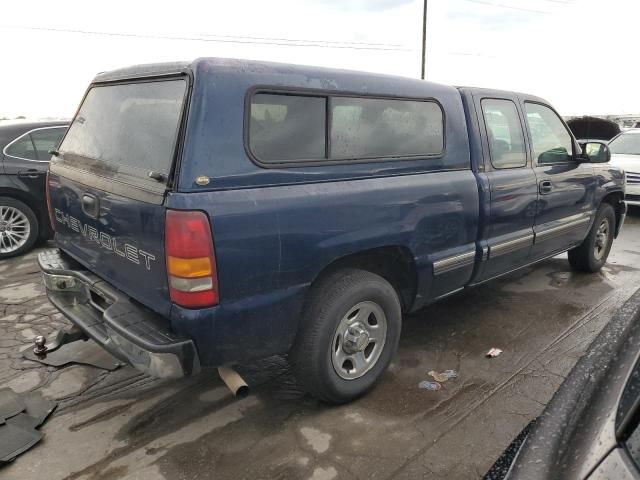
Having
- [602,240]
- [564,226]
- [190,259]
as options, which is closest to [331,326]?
[190,259]

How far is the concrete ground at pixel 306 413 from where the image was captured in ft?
8.03

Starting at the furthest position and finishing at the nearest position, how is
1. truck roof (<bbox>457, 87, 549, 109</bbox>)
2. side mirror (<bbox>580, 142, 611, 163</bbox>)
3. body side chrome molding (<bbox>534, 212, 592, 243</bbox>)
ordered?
side mirror (<bbox>580, 142, 611, 163</bbox>)
body side chrome molding (<bbox>534, 212, 592, 243</bbox>)
truck roof (<bbox>457, 87, 549, 109</bbox>)

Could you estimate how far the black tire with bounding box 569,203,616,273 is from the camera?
16.8 ft

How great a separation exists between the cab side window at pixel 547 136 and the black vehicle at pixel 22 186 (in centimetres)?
553

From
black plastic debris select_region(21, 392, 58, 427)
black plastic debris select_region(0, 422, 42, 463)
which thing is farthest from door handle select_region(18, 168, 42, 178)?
black plastic debris select_region(0, 422, 42, 463)

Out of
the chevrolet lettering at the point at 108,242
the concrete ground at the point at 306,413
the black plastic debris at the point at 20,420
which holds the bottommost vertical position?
the concrete ground at the point at 306,413

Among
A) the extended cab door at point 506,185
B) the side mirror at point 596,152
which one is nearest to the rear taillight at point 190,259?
the extended cab door at point 506,185

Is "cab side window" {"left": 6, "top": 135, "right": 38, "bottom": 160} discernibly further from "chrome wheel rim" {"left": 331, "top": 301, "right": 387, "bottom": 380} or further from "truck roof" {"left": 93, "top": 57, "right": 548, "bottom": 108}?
"chrome wheel rim" {"left": 331, "top": 301, "right": 387, "bottom": 380}

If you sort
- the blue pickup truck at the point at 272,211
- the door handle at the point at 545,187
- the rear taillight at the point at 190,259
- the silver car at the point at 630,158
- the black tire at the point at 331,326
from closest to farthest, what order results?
the rear taillight at the point at 190,259 < the blue pickup truck at the point at 272,211 < the black tire at the point at 331,326 < the door handle at the point at 545,187 < the silver car at the point at 630,158

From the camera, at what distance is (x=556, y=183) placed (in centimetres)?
424

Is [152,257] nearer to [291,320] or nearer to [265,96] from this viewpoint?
[291,320]

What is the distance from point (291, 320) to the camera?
8.41ft

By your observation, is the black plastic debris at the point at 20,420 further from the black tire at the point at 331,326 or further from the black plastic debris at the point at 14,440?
the black tire at the point at 331,326

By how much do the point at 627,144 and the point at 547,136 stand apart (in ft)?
23.4
